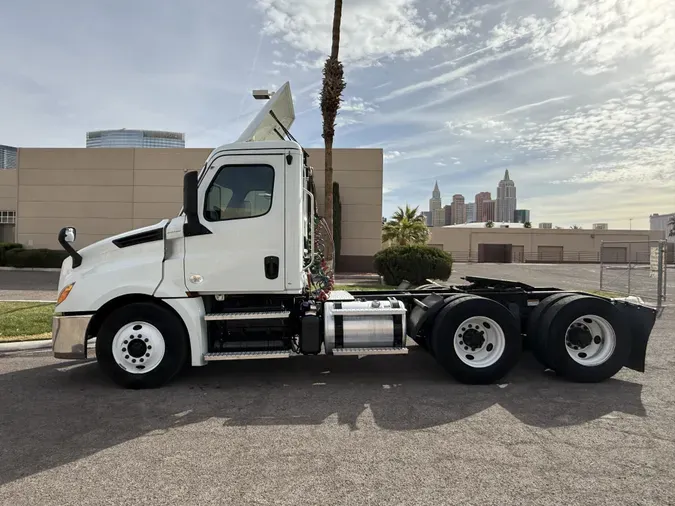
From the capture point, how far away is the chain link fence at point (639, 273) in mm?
12516

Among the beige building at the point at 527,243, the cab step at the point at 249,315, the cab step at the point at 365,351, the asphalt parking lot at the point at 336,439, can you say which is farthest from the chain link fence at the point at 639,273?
the cab step at the point at 249,315

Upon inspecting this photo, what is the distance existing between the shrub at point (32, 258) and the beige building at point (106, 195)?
1784mm

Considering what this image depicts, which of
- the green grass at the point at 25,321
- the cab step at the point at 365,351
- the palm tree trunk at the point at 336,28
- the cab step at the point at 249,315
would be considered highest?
the palm tree trunk at the point at 336,28

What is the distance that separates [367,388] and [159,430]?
240cm

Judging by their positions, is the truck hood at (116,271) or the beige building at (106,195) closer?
the truck hood at (116,271)

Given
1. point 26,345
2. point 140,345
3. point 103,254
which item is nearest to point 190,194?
point 103,254

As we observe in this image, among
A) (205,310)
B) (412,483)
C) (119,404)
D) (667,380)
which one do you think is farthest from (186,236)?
(667,380)

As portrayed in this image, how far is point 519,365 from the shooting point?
656cm

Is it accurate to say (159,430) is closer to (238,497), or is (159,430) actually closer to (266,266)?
(238,497)

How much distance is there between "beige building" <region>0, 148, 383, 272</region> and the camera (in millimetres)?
25109

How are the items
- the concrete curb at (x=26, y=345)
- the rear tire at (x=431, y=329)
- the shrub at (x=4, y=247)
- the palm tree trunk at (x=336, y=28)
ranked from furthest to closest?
the shrub at (x=4, y=247), the palm tree trunk at (x=336, y=28), the concrete curb at (x=26, y=345), the rear tire at (x=431, y=329)

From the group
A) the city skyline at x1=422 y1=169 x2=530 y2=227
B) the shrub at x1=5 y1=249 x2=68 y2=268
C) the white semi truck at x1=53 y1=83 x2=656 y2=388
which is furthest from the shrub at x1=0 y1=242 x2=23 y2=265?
the city skyline at x1=422 y1=169 x2=530 y2=227

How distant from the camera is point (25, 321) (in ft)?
30.3

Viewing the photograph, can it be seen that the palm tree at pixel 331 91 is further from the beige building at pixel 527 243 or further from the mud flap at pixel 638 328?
the beige building at pixel 527 243
